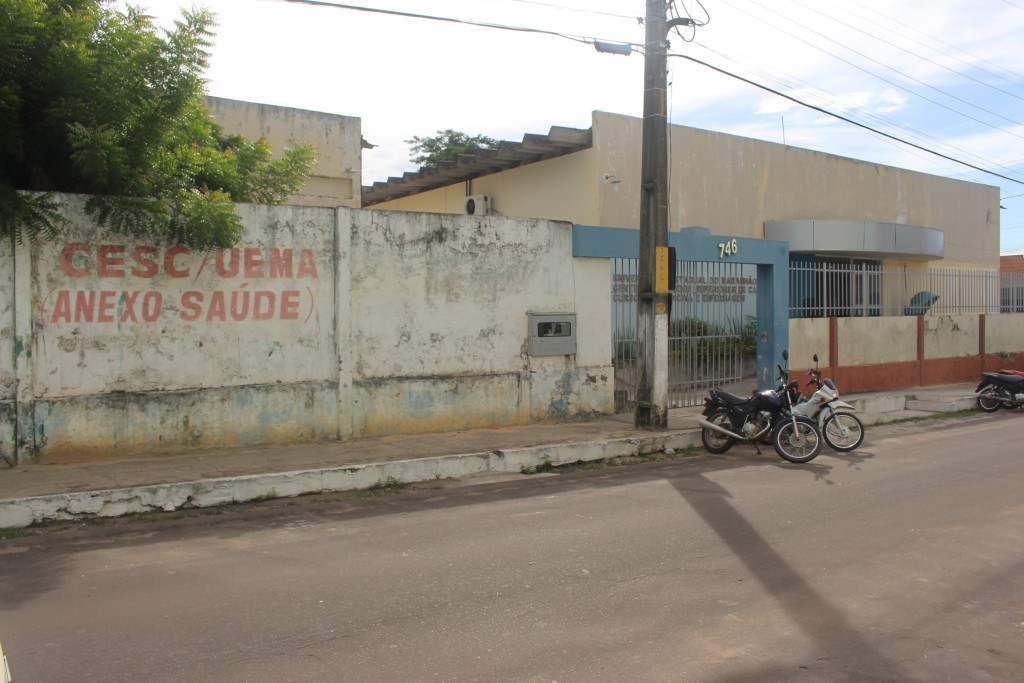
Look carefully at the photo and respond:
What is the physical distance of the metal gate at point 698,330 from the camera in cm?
1313

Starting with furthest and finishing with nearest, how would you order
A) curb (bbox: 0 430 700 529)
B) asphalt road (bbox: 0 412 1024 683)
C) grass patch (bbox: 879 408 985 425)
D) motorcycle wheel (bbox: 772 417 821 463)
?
grass patch (bbox: 879 408 985 425) < motorcycle wheel (bbox: 772 417 821 463) < curb (bbox: 0 430 700 529) < asphalt road (bbox: 0 412 1024 683)

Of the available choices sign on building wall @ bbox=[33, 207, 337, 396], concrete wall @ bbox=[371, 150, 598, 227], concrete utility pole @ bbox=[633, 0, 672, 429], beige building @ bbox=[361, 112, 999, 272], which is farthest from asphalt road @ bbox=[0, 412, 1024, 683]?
beige building @ bbox=[361, 112, 999, 272]

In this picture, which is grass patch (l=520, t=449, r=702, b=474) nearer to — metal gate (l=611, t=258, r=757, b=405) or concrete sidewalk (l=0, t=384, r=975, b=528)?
concrete sidewalk (l=0, t=384, r=975, b=528)

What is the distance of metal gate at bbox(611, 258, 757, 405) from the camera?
517 inches

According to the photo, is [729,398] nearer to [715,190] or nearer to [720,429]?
[720,429]

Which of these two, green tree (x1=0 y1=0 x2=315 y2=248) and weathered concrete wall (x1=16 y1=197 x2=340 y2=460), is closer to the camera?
green tree (x1=0 y1=0 x2=315 y2=248)

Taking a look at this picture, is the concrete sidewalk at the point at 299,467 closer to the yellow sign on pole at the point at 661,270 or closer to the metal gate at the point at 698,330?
the metal gate at the point at 698,330

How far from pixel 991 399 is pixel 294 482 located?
13.5 m

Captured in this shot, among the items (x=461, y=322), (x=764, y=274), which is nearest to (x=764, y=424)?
(x=461, y=322)

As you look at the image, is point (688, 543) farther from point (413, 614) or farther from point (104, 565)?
point (104, 565)

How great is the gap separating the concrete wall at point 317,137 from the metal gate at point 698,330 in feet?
31.8

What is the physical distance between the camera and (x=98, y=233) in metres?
8.91

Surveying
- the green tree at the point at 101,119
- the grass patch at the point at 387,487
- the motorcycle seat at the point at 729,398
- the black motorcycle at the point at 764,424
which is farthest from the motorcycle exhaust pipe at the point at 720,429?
the green tree at the point at 101,119

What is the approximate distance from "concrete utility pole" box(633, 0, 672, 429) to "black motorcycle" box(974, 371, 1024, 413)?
26.3ft
